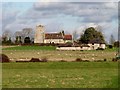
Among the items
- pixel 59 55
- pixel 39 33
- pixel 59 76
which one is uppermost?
pixel 39 33

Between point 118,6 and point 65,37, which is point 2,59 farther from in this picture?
point 65,37

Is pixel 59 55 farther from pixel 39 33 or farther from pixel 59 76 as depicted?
pixel 39 33

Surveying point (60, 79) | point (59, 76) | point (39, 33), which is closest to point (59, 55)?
point (59, 76)

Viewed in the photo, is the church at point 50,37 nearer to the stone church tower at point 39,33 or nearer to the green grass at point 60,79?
the stone church tower at point 39,33

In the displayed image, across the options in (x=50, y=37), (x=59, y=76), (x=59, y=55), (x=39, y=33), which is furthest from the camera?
(x=50, y=37)

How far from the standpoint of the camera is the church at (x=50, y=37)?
523 ft

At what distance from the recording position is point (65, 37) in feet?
579

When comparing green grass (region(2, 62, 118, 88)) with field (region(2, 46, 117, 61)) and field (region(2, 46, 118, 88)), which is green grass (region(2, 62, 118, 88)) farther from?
field (region(2, 46, 117, 61))

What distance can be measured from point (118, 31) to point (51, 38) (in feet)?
475

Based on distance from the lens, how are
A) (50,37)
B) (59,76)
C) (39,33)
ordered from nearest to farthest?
(59,76)
(39,33)
(50,37)

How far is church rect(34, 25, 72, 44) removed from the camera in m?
160

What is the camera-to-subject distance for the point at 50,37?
568ft

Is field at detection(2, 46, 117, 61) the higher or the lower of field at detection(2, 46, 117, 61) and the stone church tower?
the lower

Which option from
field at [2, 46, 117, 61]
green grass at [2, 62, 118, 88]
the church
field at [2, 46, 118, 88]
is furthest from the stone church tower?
green grass at [2, 62, 118, 88]
